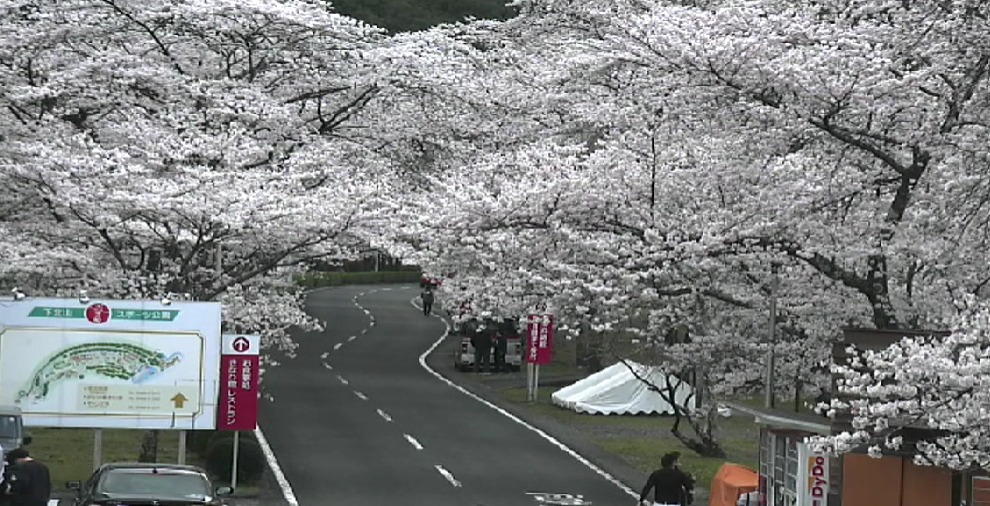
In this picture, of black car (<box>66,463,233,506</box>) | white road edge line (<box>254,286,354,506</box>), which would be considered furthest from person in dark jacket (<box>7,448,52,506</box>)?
white road edge line (<box>254,286,354,506</box>)

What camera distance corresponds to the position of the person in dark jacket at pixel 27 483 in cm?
1742

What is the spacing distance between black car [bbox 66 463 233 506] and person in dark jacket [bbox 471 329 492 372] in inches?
1098

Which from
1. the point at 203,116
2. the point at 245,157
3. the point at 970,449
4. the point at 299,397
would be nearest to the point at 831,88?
the point at 970,449

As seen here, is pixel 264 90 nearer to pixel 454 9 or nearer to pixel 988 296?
pixel 988 296

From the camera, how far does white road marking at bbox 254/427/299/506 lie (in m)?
23.3

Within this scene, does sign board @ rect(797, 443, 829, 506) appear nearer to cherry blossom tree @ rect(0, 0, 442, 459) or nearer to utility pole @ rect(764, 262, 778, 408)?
utility pole @ rect(764, 262, 778, 408)

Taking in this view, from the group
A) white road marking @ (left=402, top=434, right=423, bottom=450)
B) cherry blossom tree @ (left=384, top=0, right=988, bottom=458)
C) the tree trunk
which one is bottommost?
white road marking @ (left=402, top=434, right=423, bottom=450)

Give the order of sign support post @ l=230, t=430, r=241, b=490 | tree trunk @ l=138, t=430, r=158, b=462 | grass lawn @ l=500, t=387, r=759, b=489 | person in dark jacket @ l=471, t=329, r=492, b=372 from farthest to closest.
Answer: person in dark jacket @ l=471, t=329, r=492, b=372, grass lawn @ l=500, t=387, r=759, b=489, tree trunk @ l=138, t=430, r=158, b=462, sign support post @ l=230, t=430, r=241, b=490

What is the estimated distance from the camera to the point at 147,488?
1642 cm

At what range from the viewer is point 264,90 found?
32312mm

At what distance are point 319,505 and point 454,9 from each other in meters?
32.1

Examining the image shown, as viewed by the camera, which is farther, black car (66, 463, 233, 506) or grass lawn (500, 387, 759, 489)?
grass lawn (500, 387, 759, 489)

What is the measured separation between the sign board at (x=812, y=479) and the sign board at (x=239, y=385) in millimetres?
8822

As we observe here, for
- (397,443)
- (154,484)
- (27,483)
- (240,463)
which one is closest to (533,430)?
(397,443)
